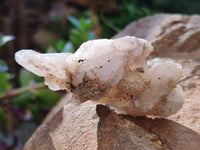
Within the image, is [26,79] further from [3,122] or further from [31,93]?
[3,122]

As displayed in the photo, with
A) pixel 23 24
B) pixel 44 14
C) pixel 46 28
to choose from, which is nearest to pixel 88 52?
pixel 23 24

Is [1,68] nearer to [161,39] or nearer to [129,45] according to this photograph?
[161,39]

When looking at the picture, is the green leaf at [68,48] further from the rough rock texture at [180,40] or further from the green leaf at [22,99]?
the rough rock texture at [180,40]

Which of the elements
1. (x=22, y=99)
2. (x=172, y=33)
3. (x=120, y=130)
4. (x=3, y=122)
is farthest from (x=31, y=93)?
(x=120, y=130)

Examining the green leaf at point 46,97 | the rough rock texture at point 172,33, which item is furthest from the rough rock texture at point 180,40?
the green leaf at point 46,97

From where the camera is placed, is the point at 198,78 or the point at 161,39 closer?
the point at 198,78

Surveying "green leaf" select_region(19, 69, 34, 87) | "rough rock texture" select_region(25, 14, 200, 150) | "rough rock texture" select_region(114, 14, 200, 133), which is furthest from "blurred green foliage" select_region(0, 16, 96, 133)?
"rough rock texture" select_region(25, 14, 200, 150)

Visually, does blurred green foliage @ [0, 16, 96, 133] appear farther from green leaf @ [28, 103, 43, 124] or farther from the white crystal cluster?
the white crystal cluster
